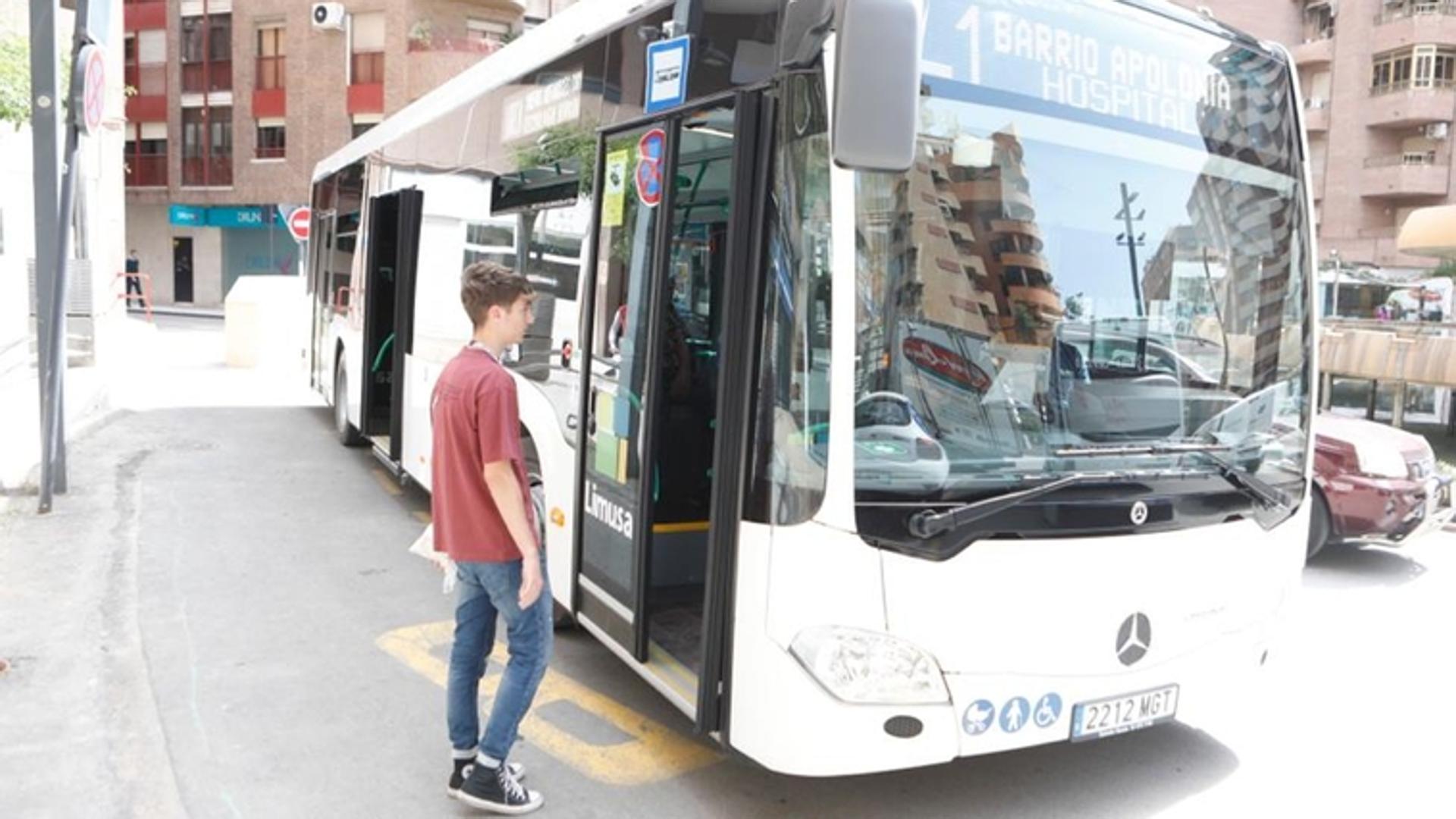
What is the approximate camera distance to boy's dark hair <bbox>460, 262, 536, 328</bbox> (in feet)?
12.4

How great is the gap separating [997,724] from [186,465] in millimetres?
8957

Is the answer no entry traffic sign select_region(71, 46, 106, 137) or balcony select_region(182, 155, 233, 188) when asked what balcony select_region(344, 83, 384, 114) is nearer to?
balcony select_region(182, 155, 233, 188)

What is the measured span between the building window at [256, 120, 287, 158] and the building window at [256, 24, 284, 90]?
4.11 ft

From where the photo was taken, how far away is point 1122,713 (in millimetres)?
3916

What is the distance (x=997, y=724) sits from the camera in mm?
3711

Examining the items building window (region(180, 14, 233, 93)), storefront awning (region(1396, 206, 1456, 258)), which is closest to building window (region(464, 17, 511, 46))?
building window (region(180, 14, 233, 93))

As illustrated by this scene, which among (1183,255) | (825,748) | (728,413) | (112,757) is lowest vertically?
(112,757)

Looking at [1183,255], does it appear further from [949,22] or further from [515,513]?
[515,513]

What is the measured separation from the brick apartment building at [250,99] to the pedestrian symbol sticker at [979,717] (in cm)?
3741

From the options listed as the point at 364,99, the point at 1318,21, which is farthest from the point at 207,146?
the point at 1318,21

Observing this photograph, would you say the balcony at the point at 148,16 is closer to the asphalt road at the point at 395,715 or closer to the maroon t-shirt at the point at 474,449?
the asphalt road at the point at 395,715

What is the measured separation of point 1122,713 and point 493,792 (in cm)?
216

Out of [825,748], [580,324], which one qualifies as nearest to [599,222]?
[580,324]

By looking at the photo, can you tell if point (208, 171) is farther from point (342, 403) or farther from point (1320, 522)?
point (1320, 522)
